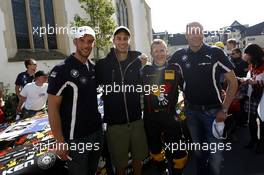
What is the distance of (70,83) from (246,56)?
3.50 metres

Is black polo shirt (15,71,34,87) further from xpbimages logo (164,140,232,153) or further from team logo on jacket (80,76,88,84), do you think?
team logo on jacket (80,76,88,84)

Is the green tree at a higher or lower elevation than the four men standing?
higher

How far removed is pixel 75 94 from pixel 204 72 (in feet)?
4.90

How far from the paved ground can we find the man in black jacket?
145 cm

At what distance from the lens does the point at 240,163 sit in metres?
4.76

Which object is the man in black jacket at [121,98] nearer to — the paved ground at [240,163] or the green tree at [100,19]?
the paved ground at [240,163]

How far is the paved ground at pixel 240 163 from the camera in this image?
4.43m

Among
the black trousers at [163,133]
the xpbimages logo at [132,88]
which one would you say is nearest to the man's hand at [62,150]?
the xpbimages logo at [132,88]

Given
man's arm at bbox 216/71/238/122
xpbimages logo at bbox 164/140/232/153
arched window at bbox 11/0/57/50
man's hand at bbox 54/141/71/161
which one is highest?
arched window at bbox 11/0/57/50

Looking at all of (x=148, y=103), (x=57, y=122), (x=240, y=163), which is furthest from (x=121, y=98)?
(x=240, y=163)

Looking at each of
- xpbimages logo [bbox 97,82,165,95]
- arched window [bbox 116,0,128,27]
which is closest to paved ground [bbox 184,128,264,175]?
xpbimages logo [bbox 97,82,165,95]

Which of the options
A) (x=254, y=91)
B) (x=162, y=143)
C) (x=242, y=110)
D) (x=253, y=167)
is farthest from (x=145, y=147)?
(x=242, y=110)

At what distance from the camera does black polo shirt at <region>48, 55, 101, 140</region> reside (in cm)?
277

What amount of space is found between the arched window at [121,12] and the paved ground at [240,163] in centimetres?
1514
